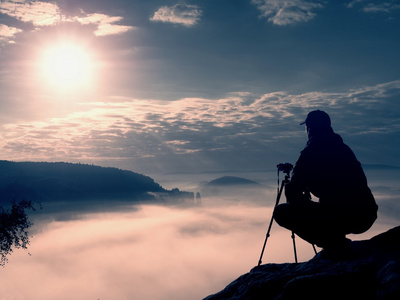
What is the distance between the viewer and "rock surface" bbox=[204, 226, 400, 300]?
4.76 meters

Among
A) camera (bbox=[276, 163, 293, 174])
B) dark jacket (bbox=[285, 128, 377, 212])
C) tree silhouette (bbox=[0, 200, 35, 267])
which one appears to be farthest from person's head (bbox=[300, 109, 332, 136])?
tree silhouette (bbox=[0, 200, 35, 267])

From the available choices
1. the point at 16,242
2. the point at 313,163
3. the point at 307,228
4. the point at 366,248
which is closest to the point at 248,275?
the point at 307,228

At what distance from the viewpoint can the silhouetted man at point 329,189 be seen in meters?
6.09

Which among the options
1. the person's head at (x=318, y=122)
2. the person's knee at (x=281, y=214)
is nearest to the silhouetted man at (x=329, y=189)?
the person's head at (x=318, y=122)

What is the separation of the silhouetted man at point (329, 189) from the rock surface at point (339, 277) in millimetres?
423

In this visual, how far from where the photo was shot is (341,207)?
20.0 feet

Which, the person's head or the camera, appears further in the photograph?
the camera

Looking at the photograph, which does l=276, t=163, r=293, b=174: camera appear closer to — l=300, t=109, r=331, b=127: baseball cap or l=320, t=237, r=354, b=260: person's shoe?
l=300, t=109, r=331, b=127: baseball cap

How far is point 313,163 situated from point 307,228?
4.45ft

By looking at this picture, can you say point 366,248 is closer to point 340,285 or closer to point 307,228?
point 307,228

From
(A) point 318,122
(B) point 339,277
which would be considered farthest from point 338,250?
(A) point 318,122

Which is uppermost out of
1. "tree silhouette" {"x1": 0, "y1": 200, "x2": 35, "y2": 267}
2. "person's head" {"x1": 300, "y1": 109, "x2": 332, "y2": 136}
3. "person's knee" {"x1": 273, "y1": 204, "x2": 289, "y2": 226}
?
"person's head" {"x1": 300, "y1": 109, "x2": 332, "y2": 136}

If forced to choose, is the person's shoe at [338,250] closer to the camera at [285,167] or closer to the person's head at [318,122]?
the person's head at [318,122]

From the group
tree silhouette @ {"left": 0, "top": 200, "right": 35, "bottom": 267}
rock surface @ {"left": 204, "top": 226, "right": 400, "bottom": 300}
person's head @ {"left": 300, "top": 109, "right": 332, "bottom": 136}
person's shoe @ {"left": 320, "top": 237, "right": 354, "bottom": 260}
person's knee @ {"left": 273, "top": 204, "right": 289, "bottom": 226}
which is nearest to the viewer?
rock surface @ {"left": 204, "top": 226, "right": 400, "bottom": 300}
